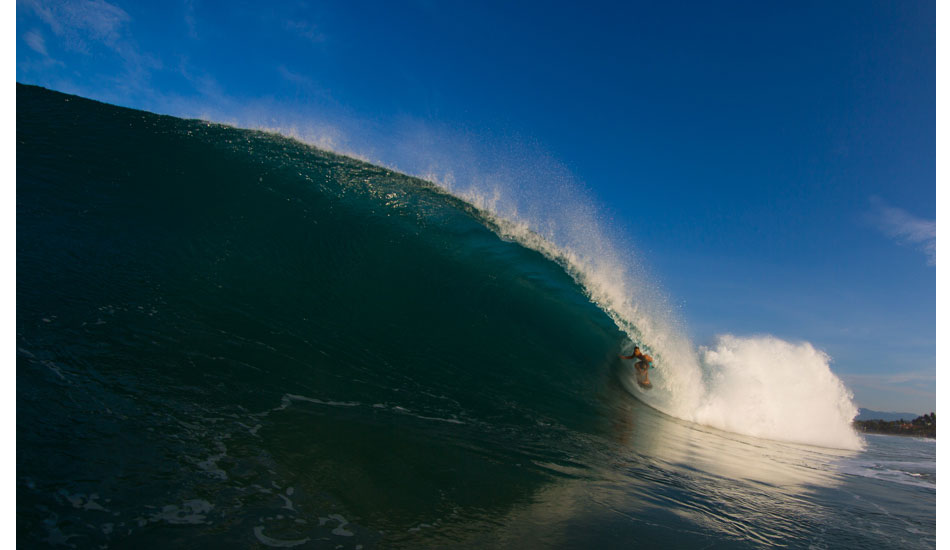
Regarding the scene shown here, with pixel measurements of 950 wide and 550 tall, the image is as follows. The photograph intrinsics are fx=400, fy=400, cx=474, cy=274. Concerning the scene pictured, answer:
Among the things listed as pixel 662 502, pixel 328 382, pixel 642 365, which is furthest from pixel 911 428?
pixel 328 382

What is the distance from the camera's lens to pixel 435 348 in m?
5.30

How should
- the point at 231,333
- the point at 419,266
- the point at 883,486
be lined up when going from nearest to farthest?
the point at 231,333 < the point at 883,486 < the point at 419,266

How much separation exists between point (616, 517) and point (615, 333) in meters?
7.04

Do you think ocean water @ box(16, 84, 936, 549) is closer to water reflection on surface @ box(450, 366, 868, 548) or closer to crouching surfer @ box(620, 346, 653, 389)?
water reflection on surface @ box(450, 366, 868, 548)

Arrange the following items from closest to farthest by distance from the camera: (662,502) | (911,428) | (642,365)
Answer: (662,502) < (642,365) < (911,428)

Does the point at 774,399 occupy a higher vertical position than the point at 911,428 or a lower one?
higher

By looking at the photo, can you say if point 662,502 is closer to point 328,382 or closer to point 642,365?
point 328,382

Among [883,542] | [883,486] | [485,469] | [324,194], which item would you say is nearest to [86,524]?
[485,469]

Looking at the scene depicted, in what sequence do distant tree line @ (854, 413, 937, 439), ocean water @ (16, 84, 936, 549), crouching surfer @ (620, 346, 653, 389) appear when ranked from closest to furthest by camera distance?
ocean water @ (16, 84, 936, 549), crouching surfer @ (620, 346, 653, 389), distant tree line @ (854, 413, 937, 439)

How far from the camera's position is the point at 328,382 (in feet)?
11.9

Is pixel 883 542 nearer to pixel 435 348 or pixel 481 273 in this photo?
pixel 435 348

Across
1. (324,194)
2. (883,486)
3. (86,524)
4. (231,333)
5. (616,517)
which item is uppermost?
(324,194)

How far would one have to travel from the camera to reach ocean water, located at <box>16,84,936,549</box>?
6.46ft

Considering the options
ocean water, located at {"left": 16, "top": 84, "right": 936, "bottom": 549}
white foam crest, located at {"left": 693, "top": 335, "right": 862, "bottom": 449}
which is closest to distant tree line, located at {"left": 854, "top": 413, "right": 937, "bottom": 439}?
white foam crest, located at {"left": 693, "top": 335, "right": 862, "bottom": 449}
